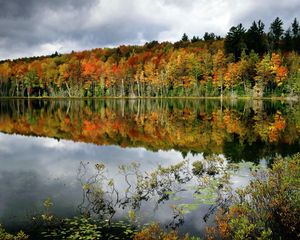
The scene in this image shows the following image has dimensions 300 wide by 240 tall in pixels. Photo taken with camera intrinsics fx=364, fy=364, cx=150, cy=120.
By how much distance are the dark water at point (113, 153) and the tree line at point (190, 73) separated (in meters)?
50.5

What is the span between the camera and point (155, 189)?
1648 centimetres

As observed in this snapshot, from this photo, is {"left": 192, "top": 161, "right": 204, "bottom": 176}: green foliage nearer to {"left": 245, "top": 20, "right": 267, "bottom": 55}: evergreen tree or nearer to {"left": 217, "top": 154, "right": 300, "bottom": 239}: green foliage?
{"left": 217, "top": 154, "right": 300, "bottom": 239}: green foliage

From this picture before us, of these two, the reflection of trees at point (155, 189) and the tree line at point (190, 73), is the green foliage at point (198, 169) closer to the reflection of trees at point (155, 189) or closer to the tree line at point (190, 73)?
the reflection of trees at point (155, 189)

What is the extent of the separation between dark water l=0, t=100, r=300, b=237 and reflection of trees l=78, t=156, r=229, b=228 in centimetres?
13

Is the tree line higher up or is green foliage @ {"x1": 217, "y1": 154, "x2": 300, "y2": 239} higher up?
the tree line

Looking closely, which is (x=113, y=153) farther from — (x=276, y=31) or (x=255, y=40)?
(x=276, y=31)

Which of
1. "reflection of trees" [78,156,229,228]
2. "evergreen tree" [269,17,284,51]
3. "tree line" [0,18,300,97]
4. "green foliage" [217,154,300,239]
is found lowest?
"reflection of trees" [78,156,229,228]

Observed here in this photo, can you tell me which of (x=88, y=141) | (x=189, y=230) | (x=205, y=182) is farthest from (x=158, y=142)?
(x=189, y=230)

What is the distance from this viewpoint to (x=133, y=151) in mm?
26234

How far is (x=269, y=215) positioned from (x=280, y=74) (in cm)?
9195

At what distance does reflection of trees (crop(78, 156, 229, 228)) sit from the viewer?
13.9 metres

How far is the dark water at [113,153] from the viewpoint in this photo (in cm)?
1399

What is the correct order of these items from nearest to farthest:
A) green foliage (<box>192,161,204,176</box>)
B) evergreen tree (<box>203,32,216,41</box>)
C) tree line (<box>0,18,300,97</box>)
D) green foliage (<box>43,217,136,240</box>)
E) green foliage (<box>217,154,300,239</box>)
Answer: green foliage (<box>217,154,300,239</box>)
green foliage (<box>43,217,136,240</box>)
green foliage (<box>192,161,204,176</box>)
tree line (<box>0,18,300,97</box>)
evergreen tree (<box>203,32,216,41</box>)

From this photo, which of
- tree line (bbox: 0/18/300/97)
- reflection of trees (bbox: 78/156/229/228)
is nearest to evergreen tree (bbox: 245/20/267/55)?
tree line (bbox: 0/18/300/97)
